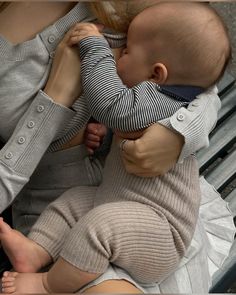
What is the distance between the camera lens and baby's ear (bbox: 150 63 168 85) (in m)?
0.99

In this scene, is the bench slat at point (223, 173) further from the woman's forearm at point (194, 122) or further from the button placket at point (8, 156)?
the button placket at point (8, 156)

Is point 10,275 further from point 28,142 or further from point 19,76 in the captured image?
point 19,76

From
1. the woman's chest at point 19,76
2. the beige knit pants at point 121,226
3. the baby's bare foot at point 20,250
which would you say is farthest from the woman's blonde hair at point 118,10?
the baby's bare foot at point 20,250

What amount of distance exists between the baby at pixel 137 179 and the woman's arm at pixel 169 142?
19 millimetres

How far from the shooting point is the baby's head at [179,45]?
38.6 inches

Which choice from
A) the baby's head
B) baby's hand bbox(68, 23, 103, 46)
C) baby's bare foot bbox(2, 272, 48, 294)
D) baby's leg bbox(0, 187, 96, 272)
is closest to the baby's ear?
the baby's head

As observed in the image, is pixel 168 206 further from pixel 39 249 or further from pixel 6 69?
pixel 6 69

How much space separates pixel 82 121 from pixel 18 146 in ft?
0.40

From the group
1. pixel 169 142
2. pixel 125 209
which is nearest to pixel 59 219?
pixel 125 209

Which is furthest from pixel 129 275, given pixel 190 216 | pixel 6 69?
pixel 6 69

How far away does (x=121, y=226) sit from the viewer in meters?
0.98

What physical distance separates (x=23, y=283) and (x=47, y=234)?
94mm

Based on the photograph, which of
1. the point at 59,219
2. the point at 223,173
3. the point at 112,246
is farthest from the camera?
the point at 223,173

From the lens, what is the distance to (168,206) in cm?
102
